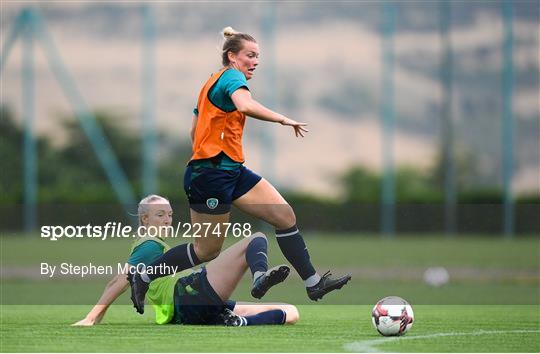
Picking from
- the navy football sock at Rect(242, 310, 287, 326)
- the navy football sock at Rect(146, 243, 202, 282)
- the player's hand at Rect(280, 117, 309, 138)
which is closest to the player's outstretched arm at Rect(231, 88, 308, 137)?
the player's hand at Rect(280, 117, 309, 138)

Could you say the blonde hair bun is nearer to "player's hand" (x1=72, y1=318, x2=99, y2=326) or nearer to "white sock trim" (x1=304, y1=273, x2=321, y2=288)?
"white sock trim" (x1=304, y1=273, x2=321, y2=288)

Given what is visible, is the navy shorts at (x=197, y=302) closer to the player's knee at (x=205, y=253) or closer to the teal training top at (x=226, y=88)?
the player's knee at (x=205, y=253)

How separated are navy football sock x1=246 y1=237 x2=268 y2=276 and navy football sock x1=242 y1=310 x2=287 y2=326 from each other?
664 mm

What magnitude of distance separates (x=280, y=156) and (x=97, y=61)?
6253 mm

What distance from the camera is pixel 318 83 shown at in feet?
102

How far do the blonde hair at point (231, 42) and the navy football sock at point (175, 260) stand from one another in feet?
5.06

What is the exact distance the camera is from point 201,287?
8.25 meters

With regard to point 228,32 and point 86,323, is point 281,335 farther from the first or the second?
point 228,32

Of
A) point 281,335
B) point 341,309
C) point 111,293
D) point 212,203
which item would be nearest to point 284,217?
point 212,203

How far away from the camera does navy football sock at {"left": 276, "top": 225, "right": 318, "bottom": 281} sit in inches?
332

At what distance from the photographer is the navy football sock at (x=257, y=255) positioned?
26.2 feet

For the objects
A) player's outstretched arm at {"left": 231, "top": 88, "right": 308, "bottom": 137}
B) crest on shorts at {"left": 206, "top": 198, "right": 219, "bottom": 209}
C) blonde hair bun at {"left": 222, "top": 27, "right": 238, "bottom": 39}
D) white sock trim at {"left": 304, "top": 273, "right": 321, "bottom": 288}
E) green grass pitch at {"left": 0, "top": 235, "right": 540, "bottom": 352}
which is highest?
blonde hair bun at {"left": 222, "top": 27, "right": 238, "bottom": 39}

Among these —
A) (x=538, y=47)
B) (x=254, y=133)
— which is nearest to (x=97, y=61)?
(x=254, y=133)

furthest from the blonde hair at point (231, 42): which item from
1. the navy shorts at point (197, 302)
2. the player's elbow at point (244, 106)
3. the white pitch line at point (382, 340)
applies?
the white pitch line at point (382, 340)
